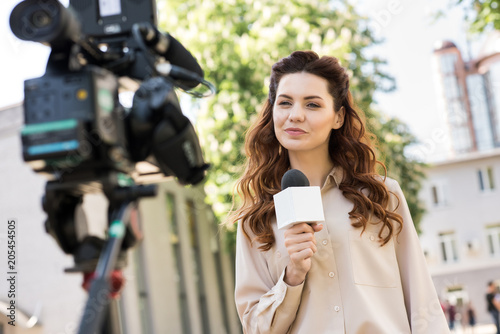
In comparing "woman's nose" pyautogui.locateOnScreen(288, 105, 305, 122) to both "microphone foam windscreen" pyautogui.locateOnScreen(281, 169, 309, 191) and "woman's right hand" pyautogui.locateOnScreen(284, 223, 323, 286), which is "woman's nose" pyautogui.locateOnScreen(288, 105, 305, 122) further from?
"woman's right hand" pyautogui.locateOnScreen(284, 223, 323, 286)

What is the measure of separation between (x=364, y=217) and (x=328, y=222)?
15cm

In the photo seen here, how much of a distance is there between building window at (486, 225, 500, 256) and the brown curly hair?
36.1 metres

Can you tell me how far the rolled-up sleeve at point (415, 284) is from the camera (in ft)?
8.77

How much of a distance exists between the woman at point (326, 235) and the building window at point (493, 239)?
3611 cm

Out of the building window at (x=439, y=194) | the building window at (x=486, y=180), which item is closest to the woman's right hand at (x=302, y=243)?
the building window at (x=439, y=194)

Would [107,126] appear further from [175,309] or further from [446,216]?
[446,216]

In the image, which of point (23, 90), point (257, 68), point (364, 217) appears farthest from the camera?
point (257, 68)

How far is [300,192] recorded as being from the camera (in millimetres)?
2414

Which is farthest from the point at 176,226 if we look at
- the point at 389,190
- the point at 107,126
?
the point at 107,126

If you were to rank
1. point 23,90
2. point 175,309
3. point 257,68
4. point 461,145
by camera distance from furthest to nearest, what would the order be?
point 461,145 < point 175,309 < point 257,68 < point 23,90

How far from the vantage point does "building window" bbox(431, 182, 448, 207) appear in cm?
3819

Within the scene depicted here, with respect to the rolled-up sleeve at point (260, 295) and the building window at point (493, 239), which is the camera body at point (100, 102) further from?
the building window at point (493, 239)

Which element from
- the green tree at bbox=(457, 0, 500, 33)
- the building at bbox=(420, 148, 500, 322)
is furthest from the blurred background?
the building at bbox=(420, 148, 500, 322)

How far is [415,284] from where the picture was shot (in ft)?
8.99
